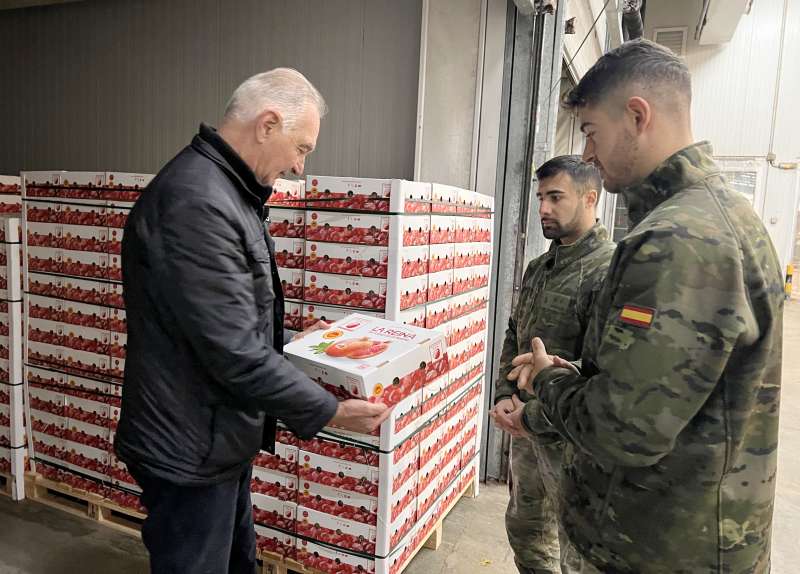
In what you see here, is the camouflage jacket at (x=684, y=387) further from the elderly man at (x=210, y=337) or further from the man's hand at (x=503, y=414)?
the elderly man at (x=210, y=337)

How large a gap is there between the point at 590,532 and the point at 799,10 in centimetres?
1481

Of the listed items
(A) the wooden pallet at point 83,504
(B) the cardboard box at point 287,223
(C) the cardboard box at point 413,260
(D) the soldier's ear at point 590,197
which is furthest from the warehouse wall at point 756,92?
(A) the wooden pallet at point 83,504

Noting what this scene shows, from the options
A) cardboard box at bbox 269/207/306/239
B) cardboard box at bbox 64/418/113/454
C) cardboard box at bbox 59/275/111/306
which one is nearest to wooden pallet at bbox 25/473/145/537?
cardboard box at bbox 64/418/113/454

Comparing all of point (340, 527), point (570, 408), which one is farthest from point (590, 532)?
point (340, 527)

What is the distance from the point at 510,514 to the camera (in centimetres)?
291

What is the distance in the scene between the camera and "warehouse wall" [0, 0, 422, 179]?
180 inches

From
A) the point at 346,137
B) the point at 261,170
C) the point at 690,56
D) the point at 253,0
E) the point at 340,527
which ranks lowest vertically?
the point at 340,527

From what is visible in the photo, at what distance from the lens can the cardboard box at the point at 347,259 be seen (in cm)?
291

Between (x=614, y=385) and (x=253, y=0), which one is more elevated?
(x=253, y=0)

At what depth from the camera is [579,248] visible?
269cm

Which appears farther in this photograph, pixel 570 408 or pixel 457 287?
pixel 457 287

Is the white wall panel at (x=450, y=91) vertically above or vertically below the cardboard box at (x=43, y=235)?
above

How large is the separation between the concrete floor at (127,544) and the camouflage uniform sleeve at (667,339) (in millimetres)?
2600

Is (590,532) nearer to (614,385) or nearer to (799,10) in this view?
(614,385)
